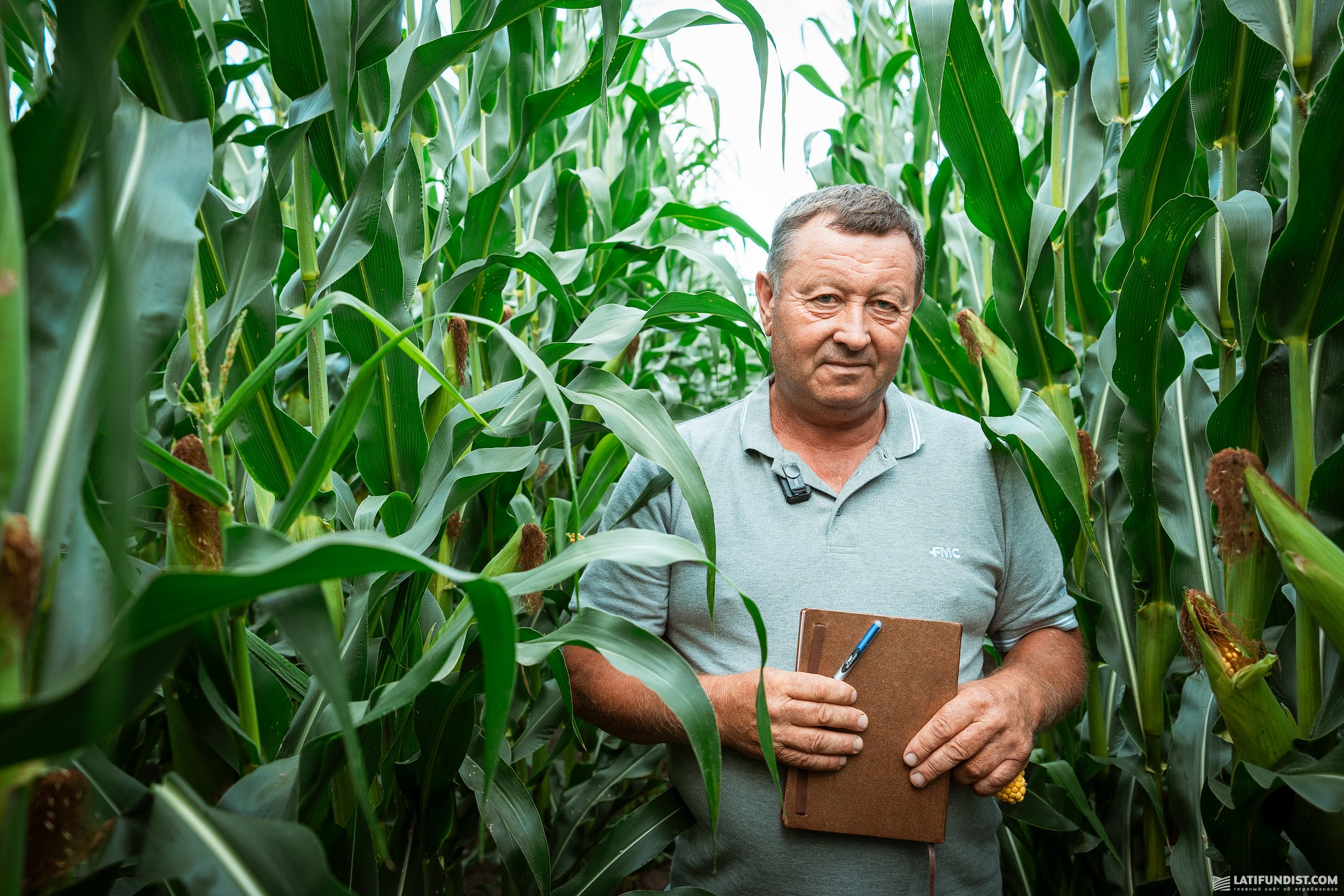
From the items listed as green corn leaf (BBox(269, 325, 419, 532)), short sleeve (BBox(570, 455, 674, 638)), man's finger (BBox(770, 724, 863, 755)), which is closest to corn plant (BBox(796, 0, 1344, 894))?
man's finger (BBox(770, 724, 863, 755))

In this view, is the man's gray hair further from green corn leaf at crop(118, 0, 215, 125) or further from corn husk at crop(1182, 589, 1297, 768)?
green corn leaf at crop(118, 0, 215, 125)

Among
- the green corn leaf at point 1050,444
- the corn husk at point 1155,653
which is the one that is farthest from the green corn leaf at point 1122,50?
the corn husk at point 1155,653

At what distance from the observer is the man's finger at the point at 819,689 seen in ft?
3.58

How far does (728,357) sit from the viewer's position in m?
3.59

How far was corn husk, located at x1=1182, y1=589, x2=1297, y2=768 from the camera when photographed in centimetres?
89

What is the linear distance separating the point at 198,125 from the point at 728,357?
3.02 m

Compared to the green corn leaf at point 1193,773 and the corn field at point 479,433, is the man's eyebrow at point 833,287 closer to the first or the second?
the corn field at point 479,433

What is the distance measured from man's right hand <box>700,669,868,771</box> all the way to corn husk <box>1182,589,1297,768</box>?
0.42 m

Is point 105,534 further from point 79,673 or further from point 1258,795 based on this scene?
point 1258,795

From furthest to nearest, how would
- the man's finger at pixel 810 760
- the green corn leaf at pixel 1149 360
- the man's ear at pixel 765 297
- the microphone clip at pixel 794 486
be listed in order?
the man's ear at pixel 765 297 → the microphone clip at pixel 794 486 → the man's finger at pixel 810 760 → the green corn leaf at pixel 1149 360

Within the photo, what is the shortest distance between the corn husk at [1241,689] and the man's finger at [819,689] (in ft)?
1.37

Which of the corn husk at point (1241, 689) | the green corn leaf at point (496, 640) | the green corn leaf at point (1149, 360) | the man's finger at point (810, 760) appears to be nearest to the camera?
the green corn leaf at point (496, 640)

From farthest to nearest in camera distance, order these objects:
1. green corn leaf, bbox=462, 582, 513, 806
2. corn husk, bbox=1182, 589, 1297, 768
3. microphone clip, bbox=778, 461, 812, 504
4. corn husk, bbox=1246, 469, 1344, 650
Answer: microphone clip, bbox=778, 461, 812, 504 → corn husk, bbox=1182, 589, 1297, 768 → corn husk, bbox=1246, 469, 1344, 650 → green corn leaf, bbox=462, 582, 513, 806

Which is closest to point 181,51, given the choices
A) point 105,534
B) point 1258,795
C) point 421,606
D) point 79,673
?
point 105,534
